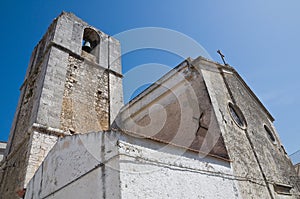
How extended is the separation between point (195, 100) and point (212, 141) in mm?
1283

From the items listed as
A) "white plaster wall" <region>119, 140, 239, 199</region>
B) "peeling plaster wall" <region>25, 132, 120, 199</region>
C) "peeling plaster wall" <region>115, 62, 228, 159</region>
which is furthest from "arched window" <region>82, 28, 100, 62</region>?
"white plaster wall" <region>119, 140, 239, 199</region>

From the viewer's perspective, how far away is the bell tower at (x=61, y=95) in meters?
6.32

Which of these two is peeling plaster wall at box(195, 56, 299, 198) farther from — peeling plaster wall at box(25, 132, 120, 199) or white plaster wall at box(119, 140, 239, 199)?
peeling plaster wall at box(25, 132, 120, 199)

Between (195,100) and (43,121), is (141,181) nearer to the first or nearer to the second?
(195,100)

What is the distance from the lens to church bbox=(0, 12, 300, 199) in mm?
3598

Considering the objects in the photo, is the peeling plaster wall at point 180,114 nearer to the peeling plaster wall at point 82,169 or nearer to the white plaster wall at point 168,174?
the white plaster wall at point 168,174

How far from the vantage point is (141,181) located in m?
3.36

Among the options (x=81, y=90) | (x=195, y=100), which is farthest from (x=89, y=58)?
(x=195, y=100)

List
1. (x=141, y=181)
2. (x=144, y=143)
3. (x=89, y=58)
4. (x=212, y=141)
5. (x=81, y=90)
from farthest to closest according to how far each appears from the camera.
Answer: (x=89, y=58), (x=81, y=90), (x=212, y=141), (x=144, y=143), (x=141, y=181)

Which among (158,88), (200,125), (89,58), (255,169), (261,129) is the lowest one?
(255,169)

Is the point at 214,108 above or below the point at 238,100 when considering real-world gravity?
below

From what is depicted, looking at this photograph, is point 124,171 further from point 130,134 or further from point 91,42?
point 91,42

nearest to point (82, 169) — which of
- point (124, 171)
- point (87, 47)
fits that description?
point (124, 171)

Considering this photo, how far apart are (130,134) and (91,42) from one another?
8.64 meters
